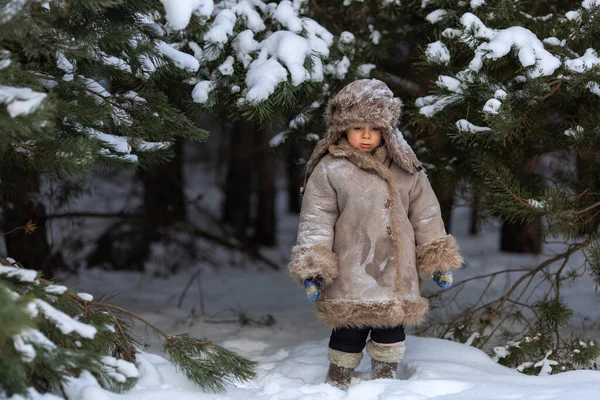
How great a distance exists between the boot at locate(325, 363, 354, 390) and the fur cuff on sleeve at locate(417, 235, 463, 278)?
63 cm

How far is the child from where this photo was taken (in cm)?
358

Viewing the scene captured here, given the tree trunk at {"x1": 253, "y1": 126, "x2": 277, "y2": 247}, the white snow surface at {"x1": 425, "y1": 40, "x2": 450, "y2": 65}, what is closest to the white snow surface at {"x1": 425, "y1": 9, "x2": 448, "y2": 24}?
the white snow surface at {"x1": 425, "y1": 40, "x2": 450, "y2": 65}

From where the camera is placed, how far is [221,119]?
173 inches

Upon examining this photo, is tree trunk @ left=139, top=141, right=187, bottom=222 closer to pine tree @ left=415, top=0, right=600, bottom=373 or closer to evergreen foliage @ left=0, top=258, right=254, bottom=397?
pine tree @ left=415, top=0, right=600, bottom=373

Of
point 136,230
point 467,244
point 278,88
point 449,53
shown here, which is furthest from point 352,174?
point 467,244

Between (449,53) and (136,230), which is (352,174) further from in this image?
(136,230)

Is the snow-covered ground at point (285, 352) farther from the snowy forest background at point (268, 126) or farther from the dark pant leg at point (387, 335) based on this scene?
the dark pant leg at point (387, 335)

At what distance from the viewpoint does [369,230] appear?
3.60 meters

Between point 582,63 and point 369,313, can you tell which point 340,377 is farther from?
point 582,63

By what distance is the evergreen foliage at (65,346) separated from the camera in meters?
2.50

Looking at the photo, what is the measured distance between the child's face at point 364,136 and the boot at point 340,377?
112 centimetres

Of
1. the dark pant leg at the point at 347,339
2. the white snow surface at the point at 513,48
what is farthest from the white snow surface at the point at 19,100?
the white snow surface at the point at 513,48

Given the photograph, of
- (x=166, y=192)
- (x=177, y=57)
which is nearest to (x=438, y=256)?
(x=177, y=57)

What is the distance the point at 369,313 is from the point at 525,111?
137 cm
